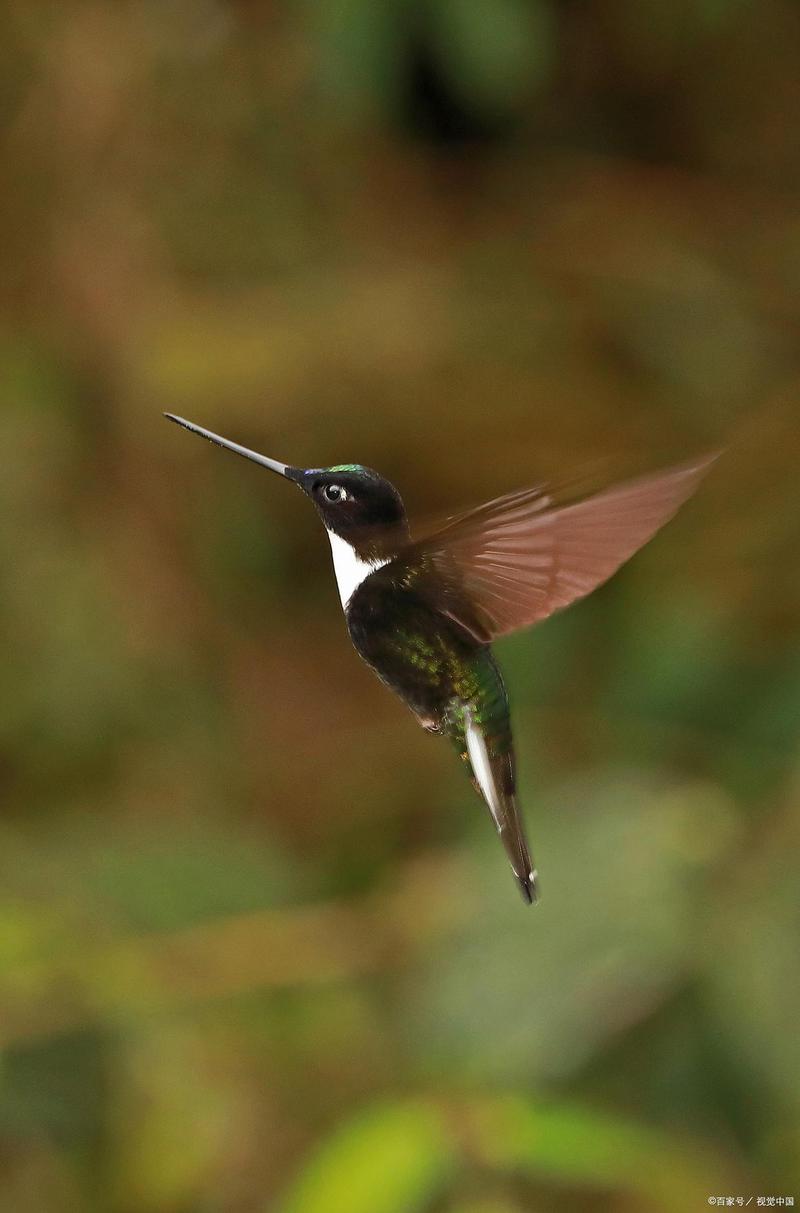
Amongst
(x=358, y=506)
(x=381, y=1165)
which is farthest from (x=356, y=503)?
(x=381, y=1165)

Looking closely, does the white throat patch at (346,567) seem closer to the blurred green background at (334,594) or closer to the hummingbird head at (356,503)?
the hummingbird head at (356,503)

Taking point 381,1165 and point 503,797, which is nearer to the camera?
point 503,797

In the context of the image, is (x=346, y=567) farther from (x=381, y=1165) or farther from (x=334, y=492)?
(x=381, y=1165)

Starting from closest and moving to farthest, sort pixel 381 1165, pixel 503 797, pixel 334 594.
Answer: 1. pixel 503 797
2. pixel 381 1165
3. pixel 334 594

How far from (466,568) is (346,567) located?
0.14ft

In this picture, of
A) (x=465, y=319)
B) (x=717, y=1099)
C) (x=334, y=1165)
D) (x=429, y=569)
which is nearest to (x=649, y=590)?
(x=465, y=319)

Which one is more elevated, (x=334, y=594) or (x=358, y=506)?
(x=334, y=594)

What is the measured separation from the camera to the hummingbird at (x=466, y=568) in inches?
18.1

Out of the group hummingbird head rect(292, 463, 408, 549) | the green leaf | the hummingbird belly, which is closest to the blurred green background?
the green leaf

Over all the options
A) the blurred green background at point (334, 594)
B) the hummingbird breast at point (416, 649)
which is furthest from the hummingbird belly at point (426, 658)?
the blurred green background at point (334, 594)

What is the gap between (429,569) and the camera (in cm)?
50

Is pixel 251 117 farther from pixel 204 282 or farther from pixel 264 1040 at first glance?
pixel 264 1040

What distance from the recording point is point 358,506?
0.50 metres

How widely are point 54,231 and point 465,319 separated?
80 cm
